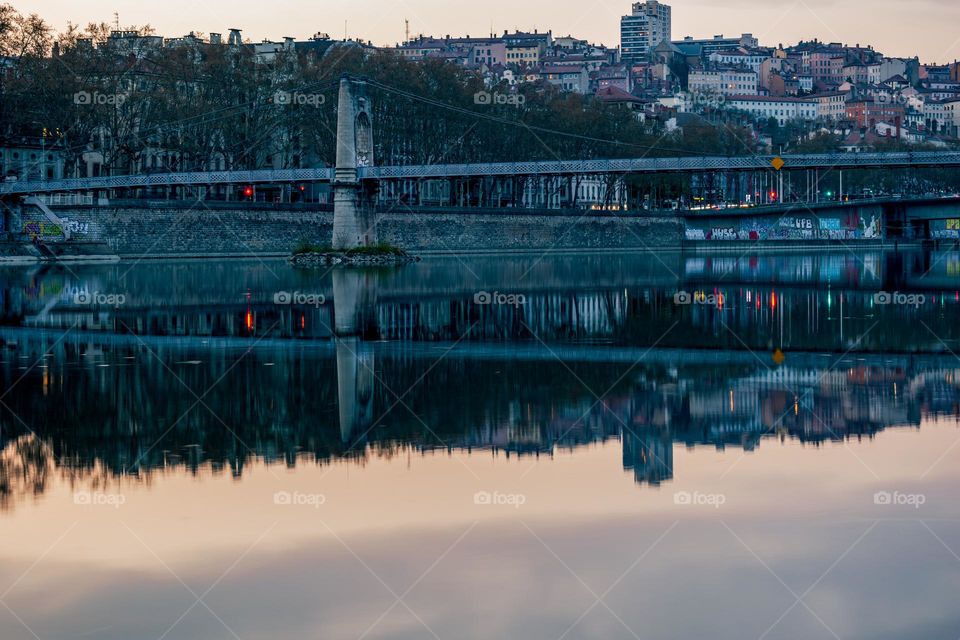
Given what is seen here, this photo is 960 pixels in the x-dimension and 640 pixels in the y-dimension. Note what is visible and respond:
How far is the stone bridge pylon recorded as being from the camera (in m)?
66.3

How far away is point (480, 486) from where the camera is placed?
11.5 meters

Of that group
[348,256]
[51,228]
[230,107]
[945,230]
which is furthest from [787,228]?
[51,228]

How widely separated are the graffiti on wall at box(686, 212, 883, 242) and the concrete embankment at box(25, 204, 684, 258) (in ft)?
26.7

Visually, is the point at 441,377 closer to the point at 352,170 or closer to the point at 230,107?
the point at 352,170

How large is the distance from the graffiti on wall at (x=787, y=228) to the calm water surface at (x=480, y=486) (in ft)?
252

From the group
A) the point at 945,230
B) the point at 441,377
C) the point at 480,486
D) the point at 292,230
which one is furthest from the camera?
the point at 945,230

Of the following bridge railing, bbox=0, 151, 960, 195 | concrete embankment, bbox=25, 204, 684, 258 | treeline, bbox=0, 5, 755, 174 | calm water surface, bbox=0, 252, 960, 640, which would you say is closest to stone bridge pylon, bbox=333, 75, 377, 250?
bridge railing, bbox=0, 151, 960, 195

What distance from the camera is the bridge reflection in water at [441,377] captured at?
532 inches

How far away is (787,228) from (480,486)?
9541cm

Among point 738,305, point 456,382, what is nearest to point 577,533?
point 456,382

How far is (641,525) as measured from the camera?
10141 mm

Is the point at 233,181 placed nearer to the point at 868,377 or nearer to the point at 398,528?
the point at 868,377

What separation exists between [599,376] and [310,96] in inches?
→ 2409

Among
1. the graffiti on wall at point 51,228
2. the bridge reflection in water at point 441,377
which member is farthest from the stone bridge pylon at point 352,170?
the bridge reflection in water at point 441,377
